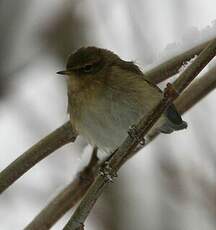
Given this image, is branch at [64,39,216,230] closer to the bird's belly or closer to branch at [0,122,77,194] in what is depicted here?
branch at [0,122,77,194]

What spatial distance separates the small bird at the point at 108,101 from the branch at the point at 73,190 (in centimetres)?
37

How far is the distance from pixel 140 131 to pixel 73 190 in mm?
735

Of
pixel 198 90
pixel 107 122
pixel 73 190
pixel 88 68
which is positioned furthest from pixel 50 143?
pixel 88 68

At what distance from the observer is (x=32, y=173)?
4.23m

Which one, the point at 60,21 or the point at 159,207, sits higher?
the point at 60,21

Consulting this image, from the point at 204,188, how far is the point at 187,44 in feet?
4.64

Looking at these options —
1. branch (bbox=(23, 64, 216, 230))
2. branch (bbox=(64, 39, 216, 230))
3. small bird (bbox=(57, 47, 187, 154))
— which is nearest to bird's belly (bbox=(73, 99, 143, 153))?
small bird (bbox=(57, 47, 187, 154))

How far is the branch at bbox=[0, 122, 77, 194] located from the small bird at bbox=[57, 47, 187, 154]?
39cm

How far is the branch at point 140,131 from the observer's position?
1.63 metres

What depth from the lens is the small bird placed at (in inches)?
114

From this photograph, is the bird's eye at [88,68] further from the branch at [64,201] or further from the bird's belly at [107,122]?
the branch at [64,201]

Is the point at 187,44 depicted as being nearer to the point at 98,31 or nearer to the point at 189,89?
the point at 189,89

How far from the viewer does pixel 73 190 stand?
7.78 feet

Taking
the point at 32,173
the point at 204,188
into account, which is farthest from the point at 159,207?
the point at 32,173
